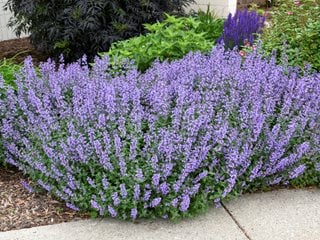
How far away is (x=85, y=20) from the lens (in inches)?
228

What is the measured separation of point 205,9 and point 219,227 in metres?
5.44

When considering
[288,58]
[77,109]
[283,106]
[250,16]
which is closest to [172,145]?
[77,109]

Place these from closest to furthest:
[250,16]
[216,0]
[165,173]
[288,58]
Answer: [165,173] < [288,58] < [250,16] < [216,0]

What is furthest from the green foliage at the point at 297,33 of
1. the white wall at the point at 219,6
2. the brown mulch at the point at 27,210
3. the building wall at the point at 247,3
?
the building wall at the point at 247,3

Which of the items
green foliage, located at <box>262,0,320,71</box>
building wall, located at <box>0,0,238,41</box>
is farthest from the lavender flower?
building wall, located at <box>0,0,238,41</box>

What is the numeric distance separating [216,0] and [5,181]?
5.08 metres

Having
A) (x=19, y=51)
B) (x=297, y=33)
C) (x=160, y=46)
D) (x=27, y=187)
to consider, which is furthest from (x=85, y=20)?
(x=27, y=187)

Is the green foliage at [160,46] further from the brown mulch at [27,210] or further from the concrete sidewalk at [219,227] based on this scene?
the concrete sidewalk at [219,227]

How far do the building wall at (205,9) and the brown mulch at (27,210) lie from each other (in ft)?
15.8

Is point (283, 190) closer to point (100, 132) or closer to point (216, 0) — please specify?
point (100, 132)

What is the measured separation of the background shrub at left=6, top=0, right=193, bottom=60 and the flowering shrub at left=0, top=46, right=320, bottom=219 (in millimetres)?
2127

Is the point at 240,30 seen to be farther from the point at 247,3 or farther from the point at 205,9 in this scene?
the point at 247,3

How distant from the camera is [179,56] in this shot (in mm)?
4934

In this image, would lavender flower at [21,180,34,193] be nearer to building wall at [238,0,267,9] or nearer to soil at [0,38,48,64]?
soil at [0,38,48,64]
